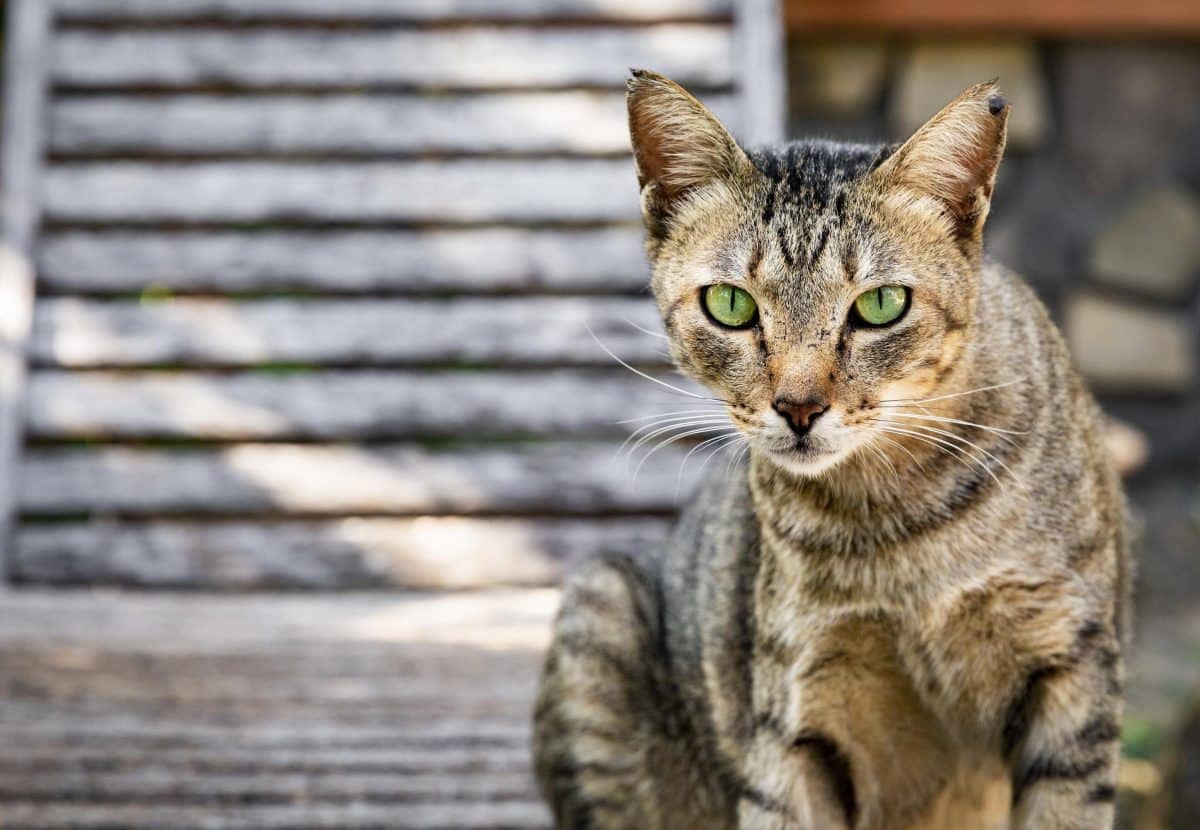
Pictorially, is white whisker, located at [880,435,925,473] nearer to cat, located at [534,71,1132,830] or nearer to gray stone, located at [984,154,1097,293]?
cat, located at [534,71,1132,830]

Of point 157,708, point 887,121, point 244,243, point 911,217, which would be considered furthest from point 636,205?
point 911,217

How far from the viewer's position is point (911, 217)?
222cm

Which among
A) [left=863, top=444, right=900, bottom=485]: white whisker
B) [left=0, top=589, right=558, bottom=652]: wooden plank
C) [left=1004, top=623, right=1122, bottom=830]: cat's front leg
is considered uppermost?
[left=863, top=444, right=900, bottom=485]: white whisker

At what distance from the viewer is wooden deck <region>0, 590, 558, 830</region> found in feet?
9.62

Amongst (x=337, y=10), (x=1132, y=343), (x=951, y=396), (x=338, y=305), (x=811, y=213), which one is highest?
(x=337, y=10)

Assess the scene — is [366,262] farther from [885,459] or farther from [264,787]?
[885,459]

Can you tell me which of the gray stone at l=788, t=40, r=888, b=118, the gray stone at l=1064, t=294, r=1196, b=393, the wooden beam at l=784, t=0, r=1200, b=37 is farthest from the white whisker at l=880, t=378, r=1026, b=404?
the gray stone at l=1064, t=294, r=1196, b=393

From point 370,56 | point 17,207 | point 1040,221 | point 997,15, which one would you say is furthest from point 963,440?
point 1040,221

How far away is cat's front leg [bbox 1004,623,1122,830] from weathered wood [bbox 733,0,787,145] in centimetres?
244

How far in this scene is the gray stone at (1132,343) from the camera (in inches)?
230

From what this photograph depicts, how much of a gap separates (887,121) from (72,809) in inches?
157

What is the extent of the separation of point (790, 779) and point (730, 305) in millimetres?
743

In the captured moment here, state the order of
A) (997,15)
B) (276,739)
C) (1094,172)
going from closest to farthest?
(276,739) < (997,15) < (1094,172)

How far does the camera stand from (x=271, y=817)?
9.43 feet
